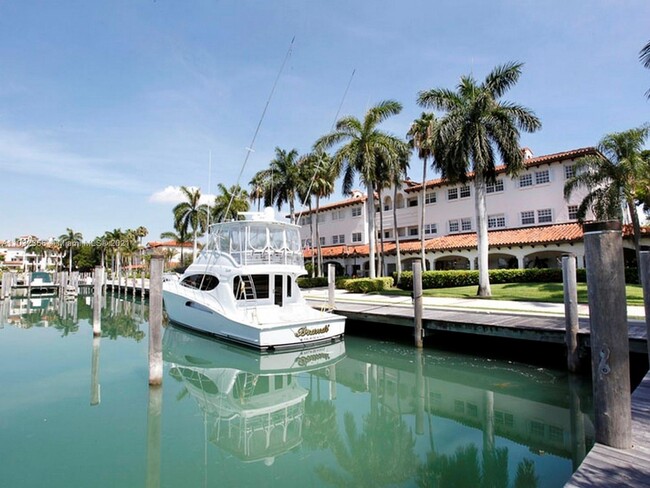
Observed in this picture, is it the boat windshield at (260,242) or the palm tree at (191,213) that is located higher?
the palm tree at (191,213)

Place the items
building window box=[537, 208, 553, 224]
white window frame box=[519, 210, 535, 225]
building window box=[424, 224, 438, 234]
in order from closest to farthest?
building window box=[537, 208, 553, 224]
white window frame box=[519, 210, 535, 225]
building window box=[424, 224, 438, 234]

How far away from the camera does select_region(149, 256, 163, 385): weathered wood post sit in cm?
1002

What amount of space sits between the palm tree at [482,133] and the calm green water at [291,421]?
11.3 metres

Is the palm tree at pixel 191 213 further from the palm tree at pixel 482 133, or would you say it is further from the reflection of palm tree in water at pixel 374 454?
the reflection of palm tree in water at pixel 374 454

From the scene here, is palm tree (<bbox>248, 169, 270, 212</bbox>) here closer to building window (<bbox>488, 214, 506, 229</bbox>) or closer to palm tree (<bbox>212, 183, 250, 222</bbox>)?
palm tree (<bbox>212, 183, 250, 222</bbox>)

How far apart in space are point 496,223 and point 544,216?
3.80 meters

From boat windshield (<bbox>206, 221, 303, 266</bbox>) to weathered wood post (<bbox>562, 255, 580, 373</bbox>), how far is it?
32.6 feet

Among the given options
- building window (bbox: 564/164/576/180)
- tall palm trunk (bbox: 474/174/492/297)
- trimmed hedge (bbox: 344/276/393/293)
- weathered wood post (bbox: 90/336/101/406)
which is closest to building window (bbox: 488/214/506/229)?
building window (bbox: 564/164/576/180)

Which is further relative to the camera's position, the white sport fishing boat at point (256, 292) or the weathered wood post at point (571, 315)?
the white sport fishing boat at point (256, 292)

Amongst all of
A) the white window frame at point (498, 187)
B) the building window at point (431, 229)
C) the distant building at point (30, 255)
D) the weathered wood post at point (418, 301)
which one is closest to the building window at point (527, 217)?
the white window frame at point (498, 187)

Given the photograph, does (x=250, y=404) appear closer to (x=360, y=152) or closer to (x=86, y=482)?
(x=86, y=482)

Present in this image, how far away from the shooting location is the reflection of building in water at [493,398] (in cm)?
774

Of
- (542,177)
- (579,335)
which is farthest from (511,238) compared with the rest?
(579,335)

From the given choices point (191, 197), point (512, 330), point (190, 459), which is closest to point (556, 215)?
point (512, 330)
